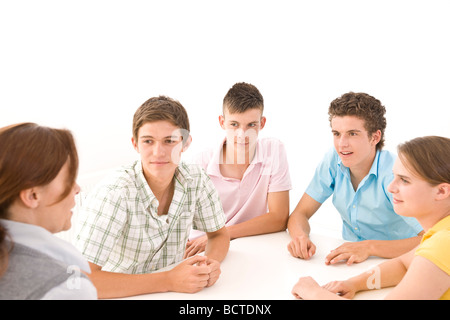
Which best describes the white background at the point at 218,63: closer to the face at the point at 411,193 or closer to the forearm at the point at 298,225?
the forearm at the point at 298,225

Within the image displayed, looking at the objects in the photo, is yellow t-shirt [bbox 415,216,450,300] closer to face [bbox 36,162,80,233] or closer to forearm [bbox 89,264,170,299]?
forearm [bbox 89,264,170,299]

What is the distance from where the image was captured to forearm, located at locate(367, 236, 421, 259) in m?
1.47

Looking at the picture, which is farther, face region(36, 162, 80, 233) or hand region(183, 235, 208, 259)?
hand region(183, 235, 208, 259)

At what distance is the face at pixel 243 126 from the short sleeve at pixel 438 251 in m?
0.95

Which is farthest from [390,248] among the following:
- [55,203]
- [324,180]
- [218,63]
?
[218,63]

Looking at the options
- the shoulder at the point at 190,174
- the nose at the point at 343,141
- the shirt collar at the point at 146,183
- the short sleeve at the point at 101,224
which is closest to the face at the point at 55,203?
the short sleeve at the point at 101,224

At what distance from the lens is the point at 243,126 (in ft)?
6.11

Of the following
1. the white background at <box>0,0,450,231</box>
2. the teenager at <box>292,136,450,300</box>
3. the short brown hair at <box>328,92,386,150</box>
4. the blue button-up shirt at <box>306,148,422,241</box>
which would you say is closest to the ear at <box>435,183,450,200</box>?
the teenager at <box>292,136,450,300</box>

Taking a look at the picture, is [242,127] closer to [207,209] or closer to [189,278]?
[207,209]

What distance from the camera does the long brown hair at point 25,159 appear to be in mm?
822

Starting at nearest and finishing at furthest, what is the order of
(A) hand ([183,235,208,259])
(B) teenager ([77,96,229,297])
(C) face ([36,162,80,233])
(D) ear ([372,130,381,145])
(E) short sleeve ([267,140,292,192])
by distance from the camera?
(C) face ([36,162,80,233]) < (B) teenager ([77,96,229,297]) < (A) hand ([183,235,208,259]) < (D) ear ([372,130,381,145]) < (E) short sleeve ([267,140,292,192])

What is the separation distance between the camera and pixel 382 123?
1801 millimetres

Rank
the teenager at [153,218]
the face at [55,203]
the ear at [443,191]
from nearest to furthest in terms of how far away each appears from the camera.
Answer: the face at [55,203] < the ear at [443,191] < the teenager at [153,218]

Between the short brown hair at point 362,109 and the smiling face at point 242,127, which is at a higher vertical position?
the short brown hair at point 362,109
